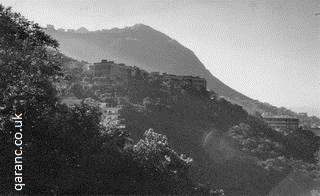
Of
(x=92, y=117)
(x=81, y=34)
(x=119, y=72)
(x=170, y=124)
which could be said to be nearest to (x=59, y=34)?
(x=81, y=34)

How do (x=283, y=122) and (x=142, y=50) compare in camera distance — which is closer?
(x=283, y=122)

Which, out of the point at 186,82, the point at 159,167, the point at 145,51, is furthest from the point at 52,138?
the point at 145,51

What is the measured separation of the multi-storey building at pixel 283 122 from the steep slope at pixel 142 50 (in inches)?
1887

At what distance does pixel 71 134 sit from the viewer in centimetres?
1133

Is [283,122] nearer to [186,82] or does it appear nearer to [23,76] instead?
[186,82]

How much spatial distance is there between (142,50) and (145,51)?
1348mm

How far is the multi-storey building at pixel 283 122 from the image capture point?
8294 cm

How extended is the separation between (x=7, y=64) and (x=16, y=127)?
2021mm

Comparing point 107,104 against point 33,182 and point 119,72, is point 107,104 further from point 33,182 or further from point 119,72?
point 33,182

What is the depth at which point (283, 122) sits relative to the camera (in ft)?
279

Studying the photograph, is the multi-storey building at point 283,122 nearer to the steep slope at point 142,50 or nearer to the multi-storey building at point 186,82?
the multi-storey building at point 186,82

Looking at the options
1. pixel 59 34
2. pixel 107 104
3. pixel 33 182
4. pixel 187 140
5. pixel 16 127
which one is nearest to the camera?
pixel 16 127

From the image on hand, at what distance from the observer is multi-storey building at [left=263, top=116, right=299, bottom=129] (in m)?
82.9

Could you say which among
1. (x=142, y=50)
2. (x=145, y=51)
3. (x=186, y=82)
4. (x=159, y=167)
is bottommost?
(x=159, y=167)
